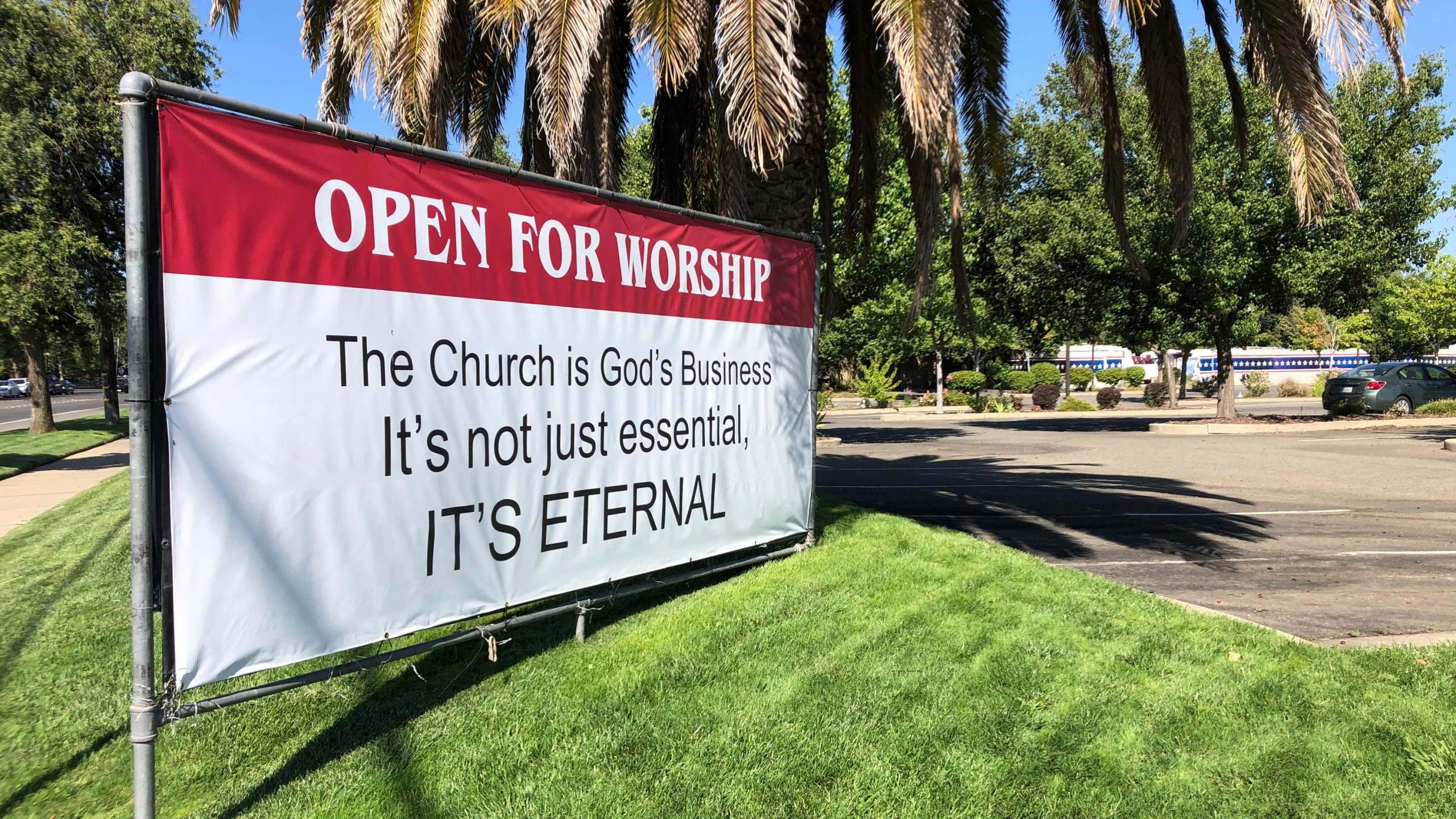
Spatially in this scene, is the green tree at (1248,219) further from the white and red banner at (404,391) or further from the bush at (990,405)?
the white and red banner at (404,391)

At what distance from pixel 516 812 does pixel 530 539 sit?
1459 mm

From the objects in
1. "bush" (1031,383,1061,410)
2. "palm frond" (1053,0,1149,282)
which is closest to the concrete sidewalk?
"palm frond" (1053,0,1149,282)

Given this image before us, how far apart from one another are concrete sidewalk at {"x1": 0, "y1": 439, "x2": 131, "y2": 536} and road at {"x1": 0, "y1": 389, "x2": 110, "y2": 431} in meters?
15.0

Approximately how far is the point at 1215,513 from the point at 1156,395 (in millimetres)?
30804

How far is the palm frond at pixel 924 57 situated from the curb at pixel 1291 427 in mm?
19431

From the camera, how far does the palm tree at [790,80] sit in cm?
609

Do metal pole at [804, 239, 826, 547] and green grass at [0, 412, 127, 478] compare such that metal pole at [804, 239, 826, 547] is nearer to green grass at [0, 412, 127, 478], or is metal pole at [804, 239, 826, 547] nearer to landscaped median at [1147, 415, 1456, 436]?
green grass at [0, 412, 127, 478]

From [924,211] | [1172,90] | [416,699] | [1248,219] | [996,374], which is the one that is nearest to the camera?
[416,699]

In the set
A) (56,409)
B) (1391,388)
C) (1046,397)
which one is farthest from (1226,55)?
(56,409)

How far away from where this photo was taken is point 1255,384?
48.0m

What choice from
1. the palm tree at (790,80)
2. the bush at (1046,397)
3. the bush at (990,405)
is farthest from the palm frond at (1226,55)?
the bush at (1046,397)

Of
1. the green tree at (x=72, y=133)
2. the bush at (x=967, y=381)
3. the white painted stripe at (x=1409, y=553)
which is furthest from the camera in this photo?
the bush at (x=967, y=381)

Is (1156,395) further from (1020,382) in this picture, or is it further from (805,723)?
(805,723)

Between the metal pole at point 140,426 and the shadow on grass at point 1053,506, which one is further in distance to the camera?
the shadow on grass at point 1053,506
